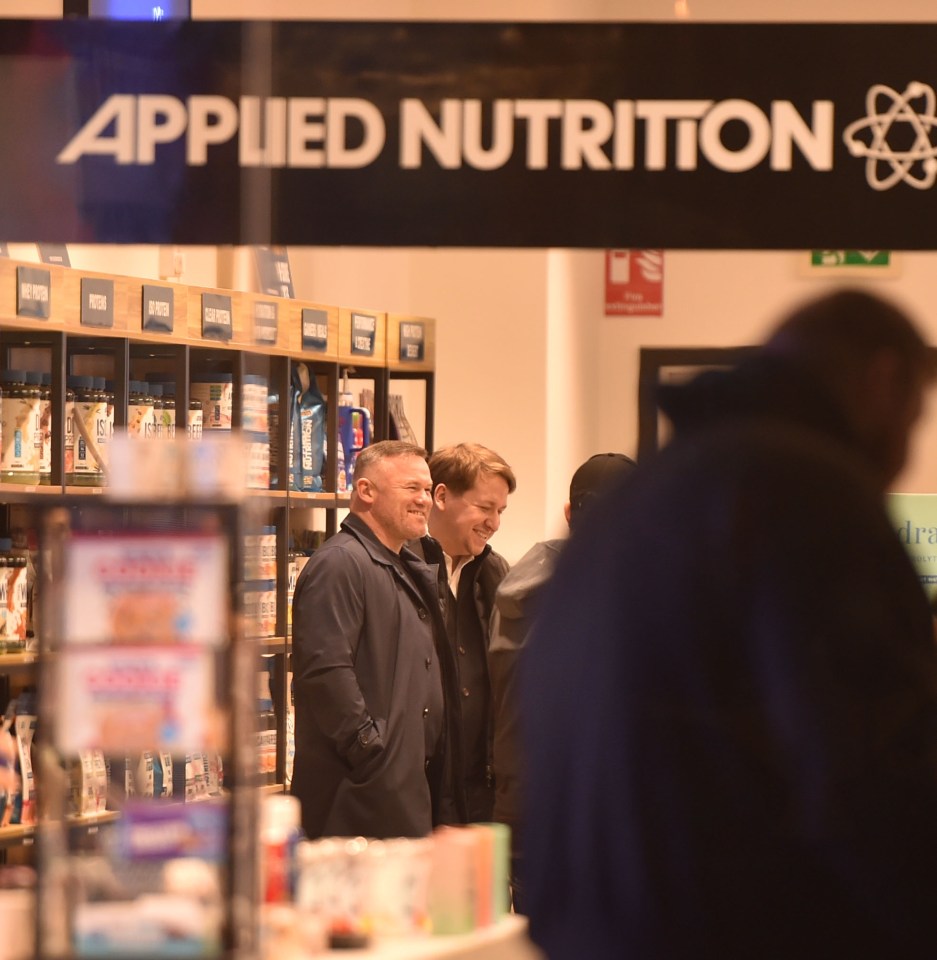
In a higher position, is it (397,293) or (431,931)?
(397,293)

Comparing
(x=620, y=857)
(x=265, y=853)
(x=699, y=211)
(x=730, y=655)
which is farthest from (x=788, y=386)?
(x=265, y=853)

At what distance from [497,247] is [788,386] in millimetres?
1007

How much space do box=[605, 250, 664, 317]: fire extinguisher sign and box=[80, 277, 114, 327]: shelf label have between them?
391 centimetres

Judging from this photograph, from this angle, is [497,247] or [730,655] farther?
[497,247]

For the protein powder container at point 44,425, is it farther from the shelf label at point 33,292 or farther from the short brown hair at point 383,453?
the short brown hair at point 383,453

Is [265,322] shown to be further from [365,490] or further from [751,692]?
[751,692]

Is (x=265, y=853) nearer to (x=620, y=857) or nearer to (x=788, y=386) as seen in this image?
(x=620, y=857)

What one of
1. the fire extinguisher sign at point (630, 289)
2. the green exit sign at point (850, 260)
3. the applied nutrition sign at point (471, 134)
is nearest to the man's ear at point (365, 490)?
the green exit sign at point (850, 260)

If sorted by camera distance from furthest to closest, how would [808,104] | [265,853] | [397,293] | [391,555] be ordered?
1. [397,293]
2. [391,555]
3. [808,104]
4. [265,853]

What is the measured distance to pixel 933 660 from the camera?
6.37 feet

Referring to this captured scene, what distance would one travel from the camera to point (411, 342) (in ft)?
22.7

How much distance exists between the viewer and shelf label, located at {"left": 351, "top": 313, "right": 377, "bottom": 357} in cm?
659

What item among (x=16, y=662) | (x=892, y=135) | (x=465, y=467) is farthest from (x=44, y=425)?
(x=892, y=135)

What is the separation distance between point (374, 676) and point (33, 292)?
156 centimetres
